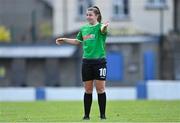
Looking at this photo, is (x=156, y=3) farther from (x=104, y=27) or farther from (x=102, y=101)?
(x=104, y=27)

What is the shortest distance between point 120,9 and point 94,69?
44278mm

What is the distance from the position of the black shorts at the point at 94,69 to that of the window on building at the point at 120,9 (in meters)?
43.4

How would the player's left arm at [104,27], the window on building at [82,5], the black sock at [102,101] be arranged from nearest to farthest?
the player's left arm at [104,27]
the black sock at [102,101]
the window on building at [82,5]

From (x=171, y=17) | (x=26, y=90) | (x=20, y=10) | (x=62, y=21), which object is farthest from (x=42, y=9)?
(x=26, y=90)

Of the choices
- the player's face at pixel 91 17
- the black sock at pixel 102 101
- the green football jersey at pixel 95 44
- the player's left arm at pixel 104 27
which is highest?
the player's face at pixel 91 17

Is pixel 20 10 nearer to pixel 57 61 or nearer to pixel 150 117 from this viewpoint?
pixel 57 61

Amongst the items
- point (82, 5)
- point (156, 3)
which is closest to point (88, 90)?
point (156, 3)

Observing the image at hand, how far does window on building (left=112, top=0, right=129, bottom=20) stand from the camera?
6047 cm

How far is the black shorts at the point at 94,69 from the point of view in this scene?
17.0 m

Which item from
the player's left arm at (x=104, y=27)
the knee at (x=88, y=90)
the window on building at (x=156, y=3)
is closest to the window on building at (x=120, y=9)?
the window on building at (x=156, y=3)

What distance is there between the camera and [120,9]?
6109 cm

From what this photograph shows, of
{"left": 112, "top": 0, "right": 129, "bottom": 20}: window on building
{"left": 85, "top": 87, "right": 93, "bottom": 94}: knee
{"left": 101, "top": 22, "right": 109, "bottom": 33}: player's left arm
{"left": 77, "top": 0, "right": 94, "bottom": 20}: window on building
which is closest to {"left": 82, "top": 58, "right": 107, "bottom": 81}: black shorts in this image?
{"left": 85, "top": 87, "right": 93, "bottom": 94}: knee

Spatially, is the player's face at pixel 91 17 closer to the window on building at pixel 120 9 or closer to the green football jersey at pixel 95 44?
the green football jersey at pixel 95 44

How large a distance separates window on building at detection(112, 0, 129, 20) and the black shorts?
1708 inches
